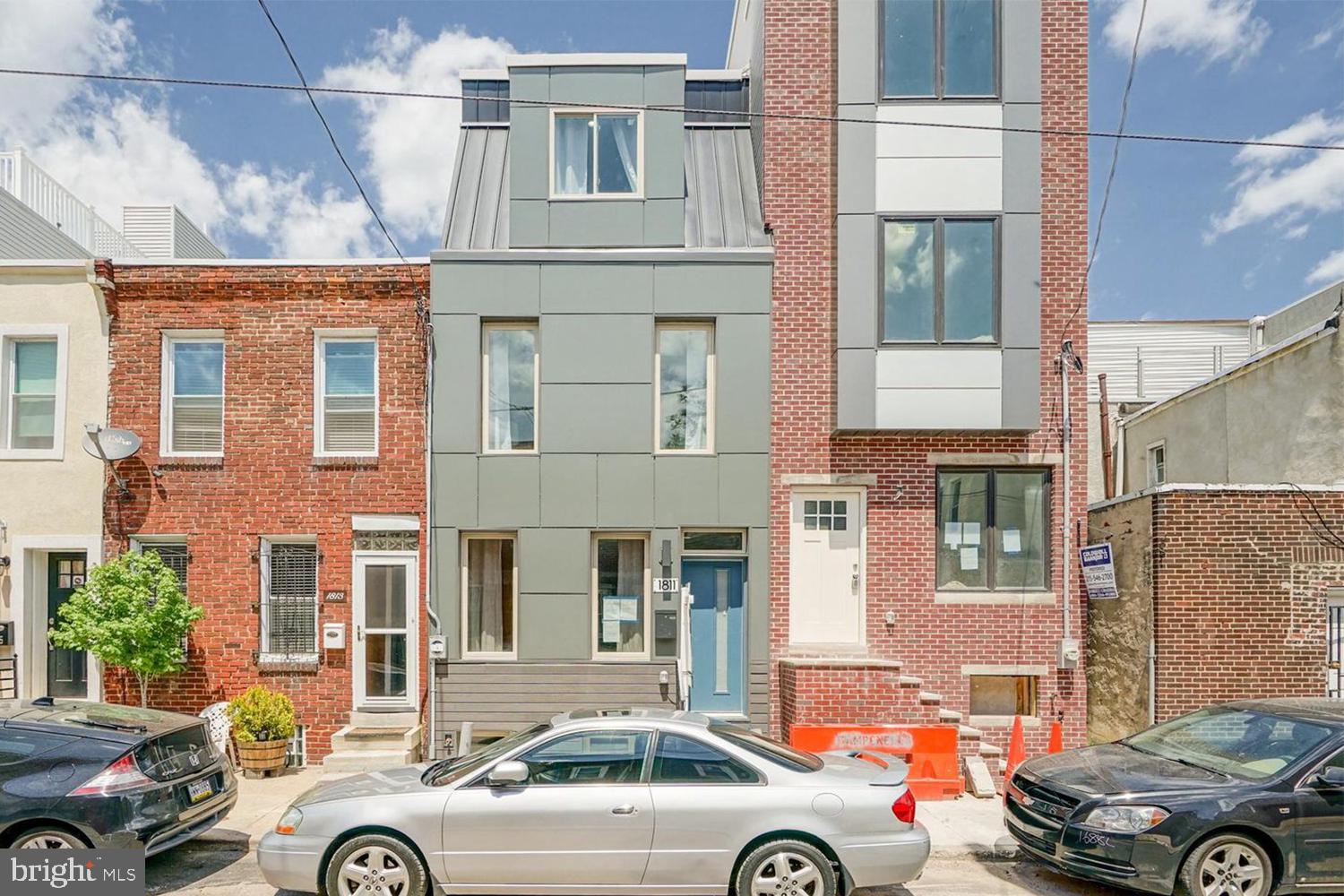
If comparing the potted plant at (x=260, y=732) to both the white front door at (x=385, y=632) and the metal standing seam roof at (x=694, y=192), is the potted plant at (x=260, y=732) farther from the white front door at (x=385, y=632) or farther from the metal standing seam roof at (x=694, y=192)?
the metal standing seam roof at (x=694, y=192)

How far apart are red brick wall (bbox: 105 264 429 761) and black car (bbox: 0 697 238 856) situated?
3557 millimetres

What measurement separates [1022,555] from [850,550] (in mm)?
2214

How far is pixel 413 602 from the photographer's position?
10.7 metres

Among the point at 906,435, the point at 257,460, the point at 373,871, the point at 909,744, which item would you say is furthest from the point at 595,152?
the point at 373,871

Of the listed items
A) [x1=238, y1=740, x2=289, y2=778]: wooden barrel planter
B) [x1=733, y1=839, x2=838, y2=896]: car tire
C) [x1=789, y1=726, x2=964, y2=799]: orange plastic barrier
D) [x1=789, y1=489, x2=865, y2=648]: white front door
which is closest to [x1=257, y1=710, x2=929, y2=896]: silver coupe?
[x1=733, y1=839, x2=838, y2=896]: car tire

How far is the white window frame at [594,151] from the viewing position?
10.9 m

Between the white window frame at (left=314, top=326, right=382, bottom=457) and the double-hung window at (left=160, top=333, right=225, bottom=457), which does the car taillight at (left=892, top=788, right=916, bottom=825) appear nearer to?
the white window frame at (left=314, top=326, right=382, bottom=457)

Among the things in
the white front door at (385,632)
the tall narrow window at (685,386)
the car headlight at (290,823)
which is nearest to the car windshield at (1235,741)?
the tall narrow window at (685,386)

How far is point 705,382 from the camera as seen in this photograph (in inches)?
428

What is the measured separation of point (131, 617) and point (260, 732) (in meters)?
1.97

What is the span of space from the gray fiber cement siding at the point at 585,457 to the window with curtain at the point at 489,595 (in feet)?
0.76

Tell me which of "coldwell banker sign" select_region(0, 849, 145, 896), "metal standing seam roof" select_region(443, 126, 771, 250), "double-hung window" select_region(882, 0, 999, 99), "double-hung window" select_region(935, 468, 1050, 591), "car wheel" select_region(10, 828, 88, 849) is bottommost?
"coldwell banker sign" select_region(0, 849, 145, 896)

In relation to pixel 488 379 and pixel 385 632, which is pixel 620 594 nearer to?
pixel 385 632

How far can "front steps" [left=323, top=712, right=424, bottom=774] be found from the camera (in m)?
9.59
